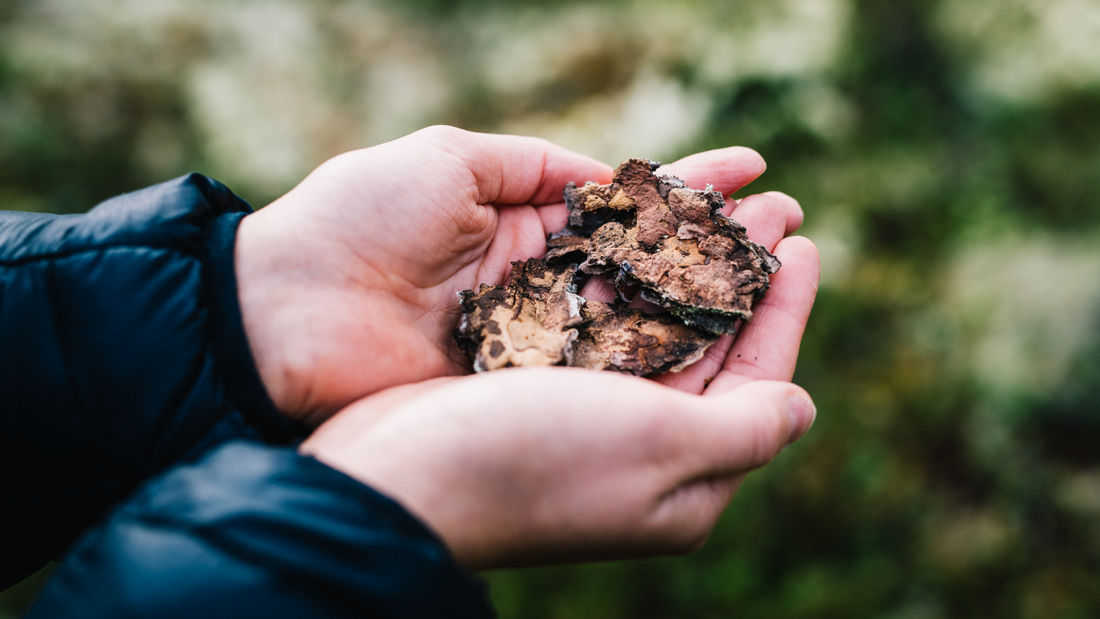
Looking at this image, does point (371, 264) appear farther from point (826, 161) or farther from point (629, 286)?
point (826, 161)

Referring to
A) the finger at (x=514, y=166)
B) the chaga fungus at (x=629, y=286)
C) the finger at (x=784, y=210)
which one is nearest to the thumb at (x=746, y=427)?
the chaga fungus at (x=629, y=286)

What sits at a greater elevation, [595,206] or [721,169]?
[721,169]

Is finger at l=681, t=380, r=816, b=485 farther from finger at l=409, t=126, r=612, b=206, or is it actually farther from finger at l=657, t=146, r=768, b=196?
finger at l=409, t=126, r=612, b=206

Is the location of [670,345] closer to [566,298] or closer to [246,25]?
[566,298]

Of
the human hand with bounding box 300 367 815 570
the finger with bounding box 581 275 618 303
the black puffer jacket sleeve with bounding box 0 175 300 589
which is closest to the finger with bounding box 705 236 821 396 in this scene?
the human hand with bounding box 300 367 815 570

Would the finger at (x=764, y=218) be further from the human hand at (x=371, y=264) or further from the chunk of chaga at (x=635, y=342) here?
the human hand at (x=371, y=264)

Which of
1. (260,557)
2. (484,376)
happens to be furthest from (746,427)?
(260,557)

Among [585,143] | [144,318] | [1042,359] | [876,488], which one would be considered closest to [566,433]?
[144,318]

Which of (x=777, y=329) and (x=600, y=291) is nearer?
(x=777, y=329)
